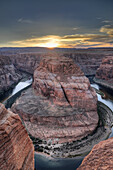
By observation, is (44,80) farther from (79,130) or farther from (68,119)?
(79,130)

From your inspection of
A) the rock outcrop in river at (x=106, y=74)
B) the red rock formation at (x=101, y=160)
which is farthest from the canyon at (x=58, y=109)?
the rock outcrop in river at (x=106, y=74)

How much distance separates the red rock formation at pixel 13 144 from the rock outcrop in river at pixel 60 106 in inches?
855

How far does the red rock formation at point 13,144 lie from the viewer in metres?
11.0

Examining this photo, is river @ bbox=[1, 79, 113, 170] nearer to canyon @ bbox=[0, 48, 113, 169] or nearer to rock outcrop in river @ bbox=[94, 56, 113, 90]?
canyon @ bbox=[0, 48, 113, 169]

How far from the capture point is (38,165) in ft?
92.3

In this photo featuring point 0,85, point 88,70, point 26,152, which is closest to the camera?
point 26,152

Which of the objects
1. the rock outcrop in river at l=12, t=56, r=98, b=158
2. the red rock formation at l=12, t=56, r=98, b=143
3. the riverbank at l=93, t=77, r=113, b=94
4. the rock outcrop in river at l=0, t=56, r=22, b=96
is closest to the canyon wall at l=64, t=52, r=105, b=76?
the riverbank at l=93, t=77, r=113, b=94

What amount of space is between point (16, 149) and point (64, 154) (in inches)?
860

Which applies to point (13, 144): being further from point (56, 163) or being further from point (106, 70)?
point (106, 70)

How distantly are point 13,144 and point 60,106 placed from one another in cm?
2954

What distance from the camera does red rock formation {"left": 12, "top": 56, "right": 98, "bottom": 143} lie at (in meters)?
35.5

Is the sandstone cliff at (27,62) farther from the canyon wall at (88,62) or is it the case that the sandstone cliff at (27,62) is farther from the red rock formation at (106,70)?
the red rock formation at (106,70)

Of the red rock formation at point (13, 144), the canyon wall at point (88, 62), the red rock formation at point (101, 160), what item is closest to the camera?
the red rock formation at point (101, 160)

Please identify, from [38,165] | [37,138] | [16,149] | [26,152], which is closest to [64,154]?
[38,165]
